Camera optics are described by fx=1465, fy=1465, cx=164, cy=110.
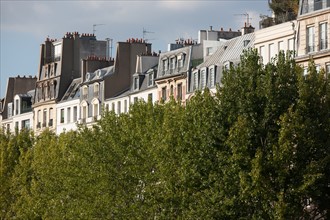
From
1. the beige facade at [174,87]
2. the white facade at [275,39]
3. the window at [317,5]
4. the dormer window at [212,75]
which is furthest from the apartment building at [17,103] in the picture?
the window at [317,5]

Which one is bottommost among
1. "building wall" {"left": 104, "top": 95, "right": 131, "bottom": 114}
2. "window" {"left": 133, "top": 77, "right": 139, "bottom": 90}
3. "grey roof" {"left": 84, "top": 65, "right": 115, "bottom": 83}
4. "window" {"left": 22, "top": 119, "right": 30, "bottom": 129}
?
"window" {"left": 22, "top": 119, "right": 30, "bottom": 129}

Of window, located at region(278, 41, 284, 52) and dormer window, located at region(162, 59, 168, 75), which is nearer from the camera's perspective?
window, located at region(278, 41, 284, 52)

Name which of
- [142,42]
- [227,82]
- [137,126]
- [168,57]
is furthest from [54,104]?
[227,82]

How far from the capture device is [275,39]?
88.9 m

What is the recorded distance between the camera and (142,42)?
121375mm

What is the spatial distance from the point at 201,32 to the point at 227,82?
44.3 metres

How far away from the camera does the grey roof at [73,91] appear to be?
127938 millimetres

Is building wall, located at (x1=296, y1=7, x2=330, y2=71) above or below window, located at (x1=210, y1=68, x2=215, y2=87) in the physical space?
above

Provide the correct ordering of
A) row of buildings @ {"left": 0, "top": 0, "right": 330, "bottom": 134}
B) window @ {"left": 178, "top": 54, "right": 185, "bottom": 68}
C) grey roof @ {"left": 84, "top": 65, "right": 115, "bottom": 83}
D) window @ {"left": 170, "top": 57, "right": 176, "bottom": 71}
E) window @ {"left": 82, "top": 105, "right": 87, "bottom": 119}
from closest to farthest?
row of buildings @ {"left": 0, "top": 0, "right": 330, "bottom": 134} < window @ {"left": 178, "top": 54, "right": 185, "bottom": 68} < window @ {"left": 170, "top": 57, "right": 176, "bottom": 71} < grey roof @ {"left": 84, "top": 65, "right": 115, "bottom": 83} < window @ {"left": 82, "top": 105, "right": 87, "bottom": 119}

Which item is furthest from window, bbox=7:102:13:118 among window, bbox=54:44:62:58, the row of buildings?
window, bbox=54:44:62:58

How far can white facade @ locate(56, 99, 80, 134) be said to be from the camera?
126 meters

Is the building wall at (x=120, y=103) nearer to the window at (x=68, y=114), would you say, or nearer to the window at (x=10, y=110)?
the window at (x=68, y=114)

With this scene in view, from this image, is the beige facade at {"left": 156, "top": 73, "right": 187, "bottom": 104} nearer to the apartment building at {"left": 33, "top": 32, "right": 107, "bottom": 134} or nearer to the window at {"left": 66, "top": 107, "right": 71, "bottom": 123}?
the window at {"left": 66, "top": 107, "right": 71, "bottom": 123}

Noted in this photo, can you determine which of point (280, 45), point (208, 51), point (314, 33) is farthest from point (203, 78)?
point (314, 33)
